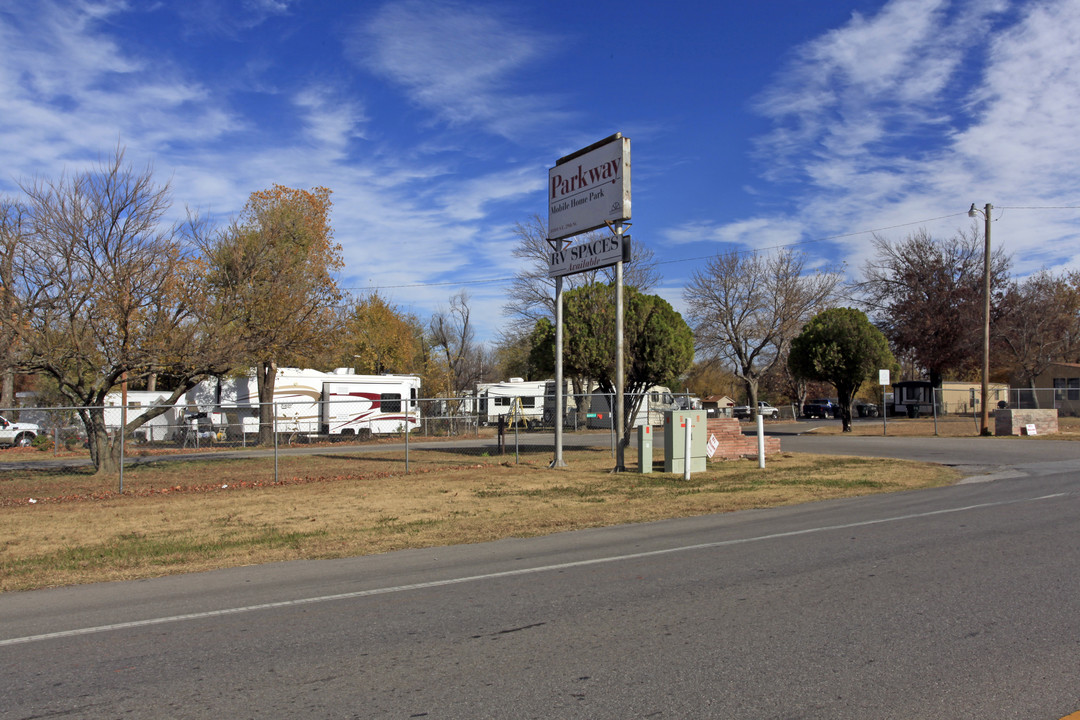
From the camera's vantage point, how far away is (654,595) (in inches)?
253

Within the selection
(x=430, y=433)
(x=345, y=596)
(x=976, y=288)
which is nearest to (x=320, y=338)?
(x=430, y=433)

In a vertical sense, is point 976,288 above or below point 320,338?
above

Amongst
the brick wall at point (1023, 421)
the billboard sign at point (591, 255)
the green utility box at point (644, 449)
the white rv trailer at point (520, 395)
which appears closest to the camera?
the billboard sign at point (591, 255)

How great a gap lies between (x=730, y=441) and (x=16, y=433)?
30382 mm

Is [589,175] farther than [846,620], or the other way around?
[589,175]

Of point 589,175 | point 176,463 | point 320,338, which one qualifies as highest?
point 589,175

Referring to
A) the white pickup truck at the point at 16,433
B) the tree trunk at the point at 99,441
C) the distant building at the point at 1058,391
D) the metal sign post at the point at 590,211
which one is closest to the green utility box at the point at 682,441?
the metal sign post at the point at 590,211

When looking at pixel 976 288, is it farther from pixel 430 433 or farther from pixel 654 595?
pixel 654 595

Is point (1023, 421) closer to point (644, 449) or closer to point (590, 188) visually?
point (644, 449)

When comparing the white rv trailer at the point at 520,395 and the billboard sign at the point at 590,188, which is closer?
the billboard sign at the point at 590,188

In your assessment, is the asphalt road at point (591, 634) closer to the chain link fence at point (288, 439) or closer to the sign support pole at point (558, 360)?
the sign support pole at point (558, 360)

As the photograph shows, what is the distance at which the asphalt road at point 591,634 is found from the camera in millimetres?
4125

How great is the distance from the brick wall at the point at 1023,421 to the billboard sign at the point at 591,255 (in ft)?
70.7

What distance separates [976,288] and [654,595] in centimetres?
5457
